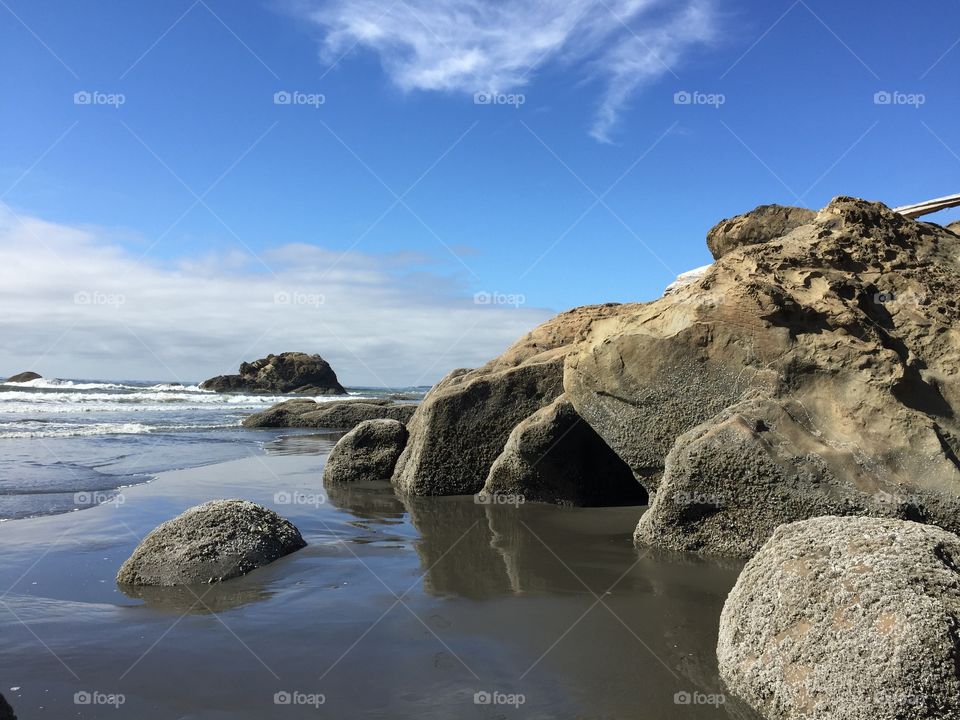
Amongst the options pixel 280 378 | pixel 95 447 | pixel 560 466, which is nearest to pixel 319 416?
pixel 95 447

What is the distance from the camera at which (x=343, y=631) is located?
4023 millimetres

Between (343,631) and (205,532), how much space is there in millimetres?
1841

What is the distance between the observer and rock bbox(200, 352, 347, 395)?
4812 centimetres

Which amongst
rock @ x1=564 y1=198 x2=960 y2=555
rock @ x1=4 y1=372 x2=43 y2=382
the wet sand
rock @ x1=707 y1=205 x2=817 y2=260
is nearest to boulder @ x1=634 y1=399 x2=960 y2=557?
rock @ x1=564 y1=198 x2=960 y2=555

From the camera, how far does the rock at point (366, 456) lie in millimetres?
9750

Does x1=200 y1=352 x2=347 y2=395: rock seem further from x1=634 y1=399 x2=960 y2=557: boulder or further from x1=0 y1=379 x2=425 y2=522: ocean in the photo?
x1=634 y1=399 x2=960 y2=557: boulder

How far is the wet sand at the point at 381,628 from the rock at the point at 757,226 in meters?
4.19

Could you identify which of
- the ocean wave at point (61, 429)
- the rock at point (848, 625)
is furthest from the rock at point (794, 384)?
the ocean wave at point (61, 429)

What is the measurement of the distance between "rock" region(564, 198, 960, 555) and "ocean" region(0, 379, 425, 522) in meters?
6.01

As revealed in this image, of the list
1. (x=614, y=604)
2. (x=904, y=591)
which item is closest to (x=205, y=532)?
(x=614, y=604)

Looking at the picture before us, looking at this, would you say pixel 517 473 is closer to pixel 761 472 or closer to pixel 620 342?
pixel 620 342

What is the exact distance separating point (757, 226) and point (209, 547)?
23.2ft

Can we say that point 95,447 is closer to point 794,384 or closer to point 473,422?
point 473,422

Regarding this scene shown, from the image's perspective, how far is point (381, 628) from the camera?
4.07 metres
